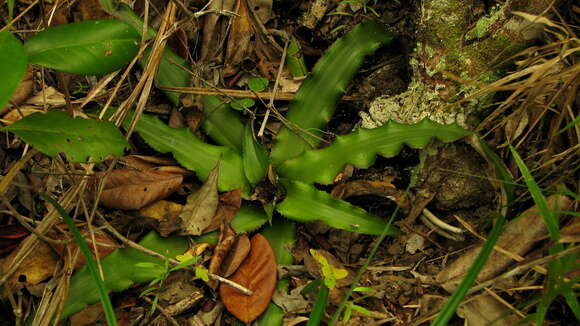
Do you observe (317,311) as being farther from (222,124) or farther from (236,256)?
(222,124)

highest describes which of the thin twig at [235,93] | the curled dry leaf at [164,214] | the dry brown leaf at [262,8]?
the dry brown leaf at [262,8]

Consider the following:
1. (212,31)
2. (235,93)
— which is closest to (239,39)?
(212,31)

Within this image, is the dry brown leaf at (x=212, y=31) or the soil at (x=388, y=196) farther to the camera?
the dry brown leaf at (x=212, y=31)

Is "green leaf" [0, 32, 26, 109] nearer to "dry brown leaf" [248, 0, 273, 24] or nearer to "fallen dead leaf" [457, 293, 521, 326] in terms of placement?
"dry brown leaf" [248, 0, 273, 24]

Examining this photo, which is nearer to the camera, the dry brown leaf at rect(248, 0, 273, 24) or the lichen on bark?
Result: the lichen on bark

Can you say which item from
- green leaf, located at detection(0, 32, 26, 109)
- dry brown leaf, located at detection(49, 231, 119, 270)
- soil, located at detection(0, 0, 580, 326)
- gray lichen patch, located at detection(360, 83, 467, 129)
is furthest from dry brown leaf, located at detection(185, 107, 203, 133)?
green leaf, located at detection(0, 32, 26, 109)

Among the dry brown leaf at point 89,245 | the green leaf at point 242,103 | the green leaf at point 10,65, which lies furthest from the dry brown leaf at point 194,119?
the green leaf at point 10,65

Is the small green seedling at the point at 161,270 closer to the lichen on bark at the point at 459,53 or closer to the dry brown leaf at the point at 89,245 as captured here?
the dry brown leaf at the point at 89,245
